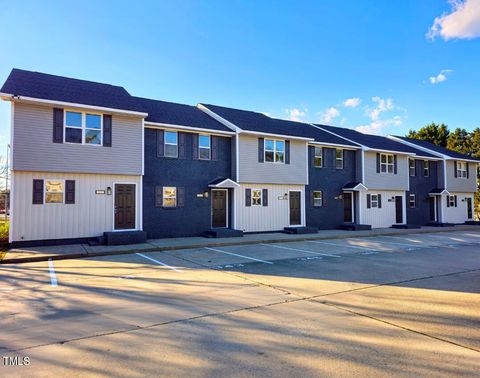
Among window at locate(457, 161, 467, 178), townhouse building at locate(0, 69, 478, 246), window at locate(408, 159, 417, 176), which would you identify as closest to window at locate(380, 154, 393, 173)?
townhouse building at locate(0, 69, 478, 246)

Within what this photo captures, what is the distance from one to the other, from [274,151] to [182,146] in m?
5.34

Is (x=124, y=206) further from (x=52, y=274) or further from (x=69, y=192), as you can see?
(x=52, y=274)

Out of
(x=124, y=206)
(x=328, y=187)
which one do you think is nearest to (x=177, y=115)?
(x=124, y=206)

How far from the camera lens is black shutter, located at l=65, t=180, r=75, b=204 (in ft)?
42.9

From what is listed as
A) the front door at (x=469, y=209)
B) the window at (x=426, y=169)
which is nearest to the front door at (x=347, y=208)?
the window at (x=426, y=169)

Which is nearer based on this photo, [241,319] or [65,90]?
[241,319]

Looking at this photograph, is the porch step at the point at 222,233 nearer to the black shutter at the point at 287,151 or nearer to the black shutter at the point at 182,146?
the black shutter at the point at 182,146

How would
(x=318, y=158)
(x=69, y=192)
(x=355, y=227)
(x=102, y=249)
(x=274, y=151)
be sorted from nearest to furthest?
1. (x=102, y=249)
2. (x=69, y=192)
3. (x=274, y=151)
4. (x=355, y=227)
5. (x=318, y=158)

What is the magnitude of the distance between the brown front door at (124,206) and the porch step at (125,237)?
2.84 feet

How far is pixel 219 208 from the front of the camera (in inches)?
688

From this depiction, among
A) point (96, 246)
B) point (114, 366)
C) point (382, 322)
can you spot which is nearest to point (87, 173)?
point (96, 246)

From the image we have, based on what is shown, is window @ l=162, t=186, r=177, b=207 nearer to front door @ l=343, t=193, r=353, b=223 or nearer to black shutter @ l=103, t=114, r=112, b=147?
black shutter @ l=103, t=114, r=112, b=147

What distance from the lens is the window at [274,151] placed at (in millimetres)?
18438

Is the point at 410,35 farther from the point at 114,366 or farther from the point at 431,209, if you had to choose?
the point at 114,366
